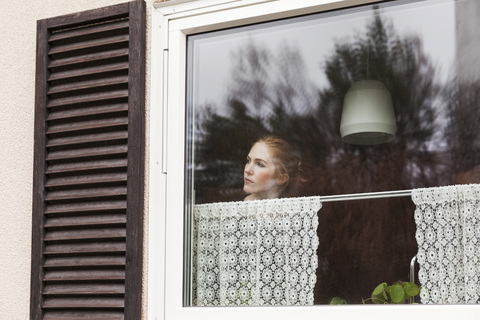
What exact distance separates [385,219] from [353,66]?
2.44ft

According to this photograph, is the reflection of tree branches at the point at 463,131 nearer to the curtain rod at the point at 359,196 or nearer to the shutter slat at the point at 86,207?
the curtain rod at the point at 359,196

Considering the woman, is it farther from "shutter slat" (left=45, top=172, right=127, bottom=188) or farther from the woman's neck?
"shutter slat" (left=45, top=172, right=127, bottom=188)

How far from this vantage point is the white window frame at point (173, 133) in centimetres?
346

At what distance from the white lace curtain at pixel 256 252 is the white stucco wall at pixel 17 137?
0.99 m

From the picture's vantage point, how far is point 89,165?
3746 millimetres

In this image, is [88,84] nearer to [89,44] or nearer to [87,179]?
[89,44]

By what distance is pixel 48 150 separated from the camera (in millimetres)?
3883

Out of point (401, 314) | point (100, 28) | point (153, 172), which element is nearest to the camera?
point (401, 314)

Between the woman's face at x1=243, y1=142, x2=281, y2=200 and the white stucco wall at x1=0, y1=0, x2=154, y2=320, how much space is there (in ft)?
3.14

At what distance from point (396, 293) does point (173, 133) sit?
4.32 ft

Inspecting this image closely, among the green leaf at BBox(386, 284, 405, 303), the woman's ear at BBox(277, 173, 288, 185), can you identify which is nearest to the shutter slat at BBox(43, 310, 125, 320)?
the woman's ear at BBox(277, 173, 288, 185)

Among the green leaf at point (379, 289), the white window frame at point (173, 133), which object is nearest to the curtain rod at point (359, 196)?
the green leaf at point (379, 289)

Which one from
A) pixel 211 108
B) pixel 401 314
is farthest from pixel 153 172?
pixel 401 314

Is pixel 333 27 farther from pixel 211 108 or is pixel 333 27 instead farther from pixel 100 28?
pixel 100 28
